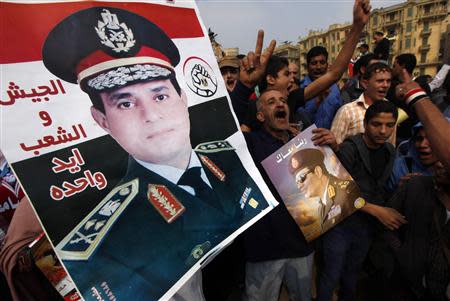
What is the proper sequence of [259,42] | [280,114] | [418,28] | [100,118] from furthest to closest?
[418,28] < [280,114] < [259,42] < [100,118]

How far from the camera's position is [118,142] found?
0.92 metres

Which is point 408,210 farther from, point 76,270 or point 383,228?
point 76,270

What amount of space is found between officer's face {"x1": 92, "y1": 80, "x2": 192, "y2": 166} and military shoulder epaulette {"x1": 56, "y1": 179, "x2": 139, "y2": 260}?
13cm

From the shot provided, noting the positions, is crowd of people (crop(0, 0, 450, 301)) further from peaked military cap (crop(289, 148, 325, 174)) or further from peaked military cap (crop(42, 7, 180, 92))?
peaked military cap (crop(42, 7, 180, 92))

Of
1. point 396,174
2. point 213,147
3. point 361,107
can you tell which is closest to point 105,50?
point 213,147

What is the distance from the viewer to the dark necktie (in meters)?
1.07

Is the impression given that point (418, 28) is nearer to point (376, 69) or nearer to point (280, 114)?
A: point (376, 69)

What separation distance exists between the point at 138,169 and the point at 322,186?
4.38 feet

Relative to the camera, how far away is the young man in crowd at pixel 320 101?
10.3 feet

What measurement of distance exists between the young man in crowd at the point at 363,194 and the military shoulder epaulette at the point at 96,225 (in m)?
1.67

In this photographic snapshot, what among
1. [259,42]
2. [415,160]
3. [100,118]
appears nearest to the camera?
[100,118]

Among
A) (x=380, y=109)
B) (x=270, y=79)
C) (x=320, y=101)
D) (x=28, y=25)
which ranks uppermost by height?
(x=28, y=25)

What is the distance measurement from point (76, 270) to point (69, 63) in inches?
24.0

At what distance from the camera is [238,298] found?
287cm
